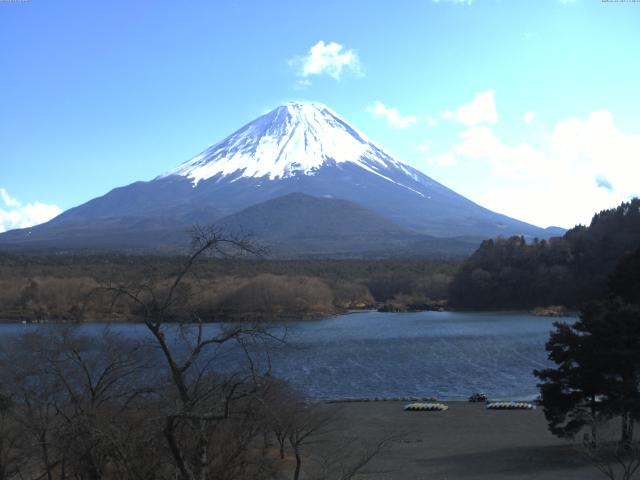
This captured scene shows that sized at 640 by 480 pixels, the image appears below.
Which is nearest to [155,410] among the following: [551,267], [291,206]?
[551,267]

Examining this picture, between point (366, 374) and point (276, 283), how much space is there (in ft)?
92.6

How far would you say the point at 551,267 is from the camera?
5438cm

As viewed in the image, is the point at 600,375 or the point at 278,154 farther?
the point at 278,154

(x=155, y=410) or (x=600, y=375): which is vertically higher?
(x=155, y=410)

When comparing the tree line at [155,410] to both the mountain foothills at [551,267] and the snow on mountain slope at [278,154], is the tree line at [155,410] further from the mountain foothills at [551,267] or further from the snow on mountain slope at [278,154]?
the snow on mountain slope at [278,154]

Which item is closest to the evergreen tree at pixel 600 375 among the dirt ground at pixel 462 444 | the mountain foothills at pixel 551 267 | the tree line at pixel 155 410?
the dirt ground at pixel 462 444

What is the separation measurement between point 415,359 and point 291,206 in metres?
93.7

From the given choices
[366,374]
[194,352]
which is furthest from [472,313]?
[194,352]

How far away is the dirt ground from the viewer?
1222 cm

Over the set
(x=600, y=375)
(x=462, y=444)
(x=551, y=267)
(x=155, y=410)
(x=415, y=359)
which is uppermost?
(x=551, y=267)

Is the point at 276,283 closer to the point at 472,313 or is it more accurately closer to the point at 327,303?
the point at 327,303

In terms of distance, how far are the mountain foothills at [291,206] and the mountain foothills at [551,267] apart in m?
36.2

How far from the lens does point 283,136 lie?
15375 centimetres

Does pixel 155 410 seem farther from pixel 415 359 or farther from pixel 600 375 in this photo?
pixel 415 359
